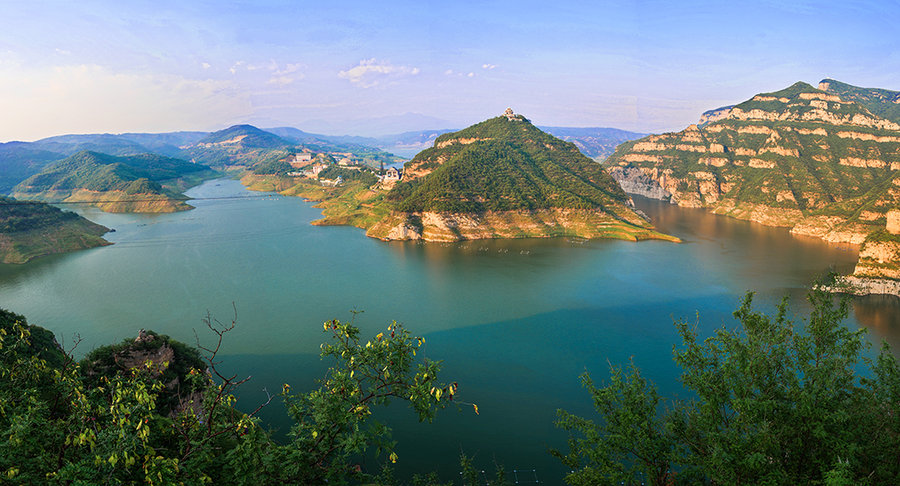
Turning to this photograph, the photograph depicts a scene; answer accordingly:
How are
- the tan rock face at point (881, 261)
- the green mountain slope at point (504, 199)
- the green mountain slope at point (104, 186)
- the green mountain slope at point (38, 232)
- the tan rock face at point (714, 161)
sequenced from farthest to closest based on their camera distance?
the tan rock face at point (714, 161)
the green mountain slope at point (104, 186)
the green mountain slope at point (504, 199)
the green mountain slope at point (38, 232)
the tan rock face at point (881, 261)

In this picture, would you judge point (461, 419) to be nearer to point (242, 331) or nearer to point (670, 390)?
point (670, 390)

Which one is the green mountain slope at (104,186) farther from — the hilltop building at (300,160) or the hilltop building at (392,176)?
the hilltop building at (392,176)

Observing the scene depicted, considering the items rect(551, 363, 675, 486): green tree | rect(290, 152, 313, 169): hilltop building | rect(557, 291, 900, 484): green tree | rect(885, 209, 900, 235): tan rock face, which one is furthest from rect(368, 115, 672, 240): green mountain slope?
rect(290, 152, 313, 169): hilltop building

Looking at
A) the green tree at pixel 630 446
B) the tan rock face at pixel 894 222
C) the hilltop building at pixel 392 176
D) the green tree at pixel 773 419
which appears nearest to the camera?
the green tree at pixel 773 419

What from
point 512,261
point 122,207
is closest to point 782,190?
point 512,261

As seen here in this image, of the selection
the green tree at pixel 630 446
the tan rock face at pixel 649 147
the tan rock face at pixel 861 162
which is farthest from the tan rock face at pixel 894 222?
the tan rock face at pixel 649 147

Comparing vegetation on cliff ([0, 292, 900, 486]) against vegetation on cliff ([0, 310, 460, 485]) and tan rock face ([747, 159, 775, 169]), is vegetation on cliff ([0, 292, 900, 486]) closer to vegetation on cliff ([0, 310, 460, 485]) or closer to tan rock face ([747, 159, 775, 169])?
vegetation on cliff ([0, 310, 460, 485])
